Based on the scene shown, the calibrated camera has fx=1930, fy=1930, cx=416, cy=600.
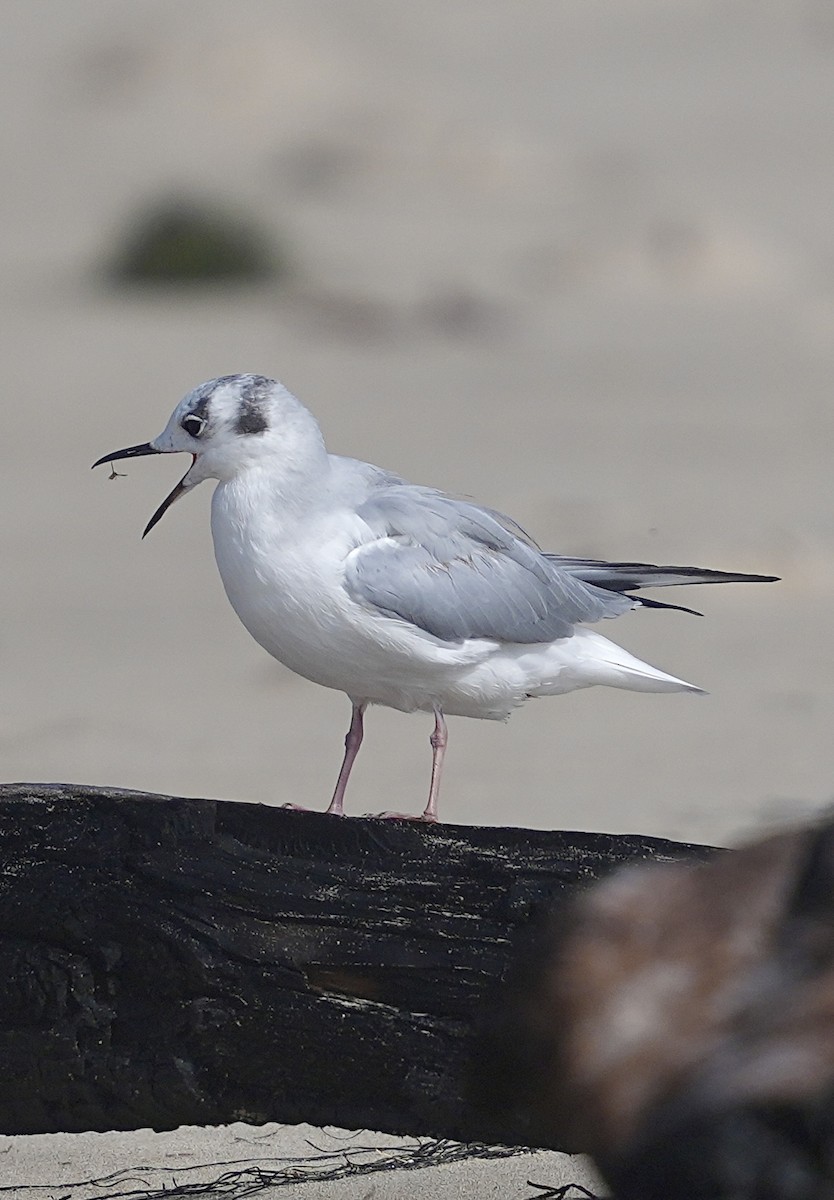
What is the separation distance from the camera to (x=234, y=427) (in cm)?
361

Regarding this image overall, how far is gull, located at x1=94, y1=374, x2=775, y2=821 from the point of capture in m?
3.55

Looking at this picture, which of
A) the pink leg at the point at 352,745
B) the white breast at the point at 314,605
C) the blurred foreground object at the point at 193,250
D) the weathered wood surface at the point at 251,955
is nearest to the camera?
the weathered wood surface at the point at 251,955

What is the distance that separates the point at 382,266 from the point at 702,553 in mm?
6468

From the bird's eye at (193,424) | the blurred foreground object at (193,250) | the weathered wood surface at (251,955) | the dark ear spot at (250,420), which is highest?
the blurred foreground object at (193,250)

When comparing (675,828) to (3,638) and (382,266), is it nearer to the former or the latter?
(3,638)

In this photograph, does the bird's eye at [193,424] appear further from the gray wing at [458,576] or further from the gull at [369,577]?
the gray wing at [458,576]

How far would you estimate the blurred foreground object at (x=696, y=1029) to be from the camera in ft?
5.57

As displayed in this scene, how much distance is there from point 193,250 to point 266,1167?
1125 centimetres

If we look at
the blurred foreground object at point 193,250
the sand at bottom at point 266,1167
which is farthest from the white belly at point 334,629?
the blurred foreground object at point 193,250

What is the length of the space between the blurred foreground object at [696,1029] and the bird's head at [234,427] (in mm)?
1855

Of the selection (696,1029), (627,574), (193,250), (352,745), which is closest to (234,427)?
(352,745)

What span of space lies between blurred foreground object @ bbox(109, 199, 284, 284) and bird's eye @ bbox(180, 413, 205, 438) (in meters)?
10.1

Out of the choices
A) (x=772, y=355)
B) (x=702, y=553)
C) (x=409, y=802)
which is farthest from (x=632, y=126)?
(x=409, y=802)

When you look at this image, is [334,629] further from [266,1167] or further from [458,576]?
[266,1167]
